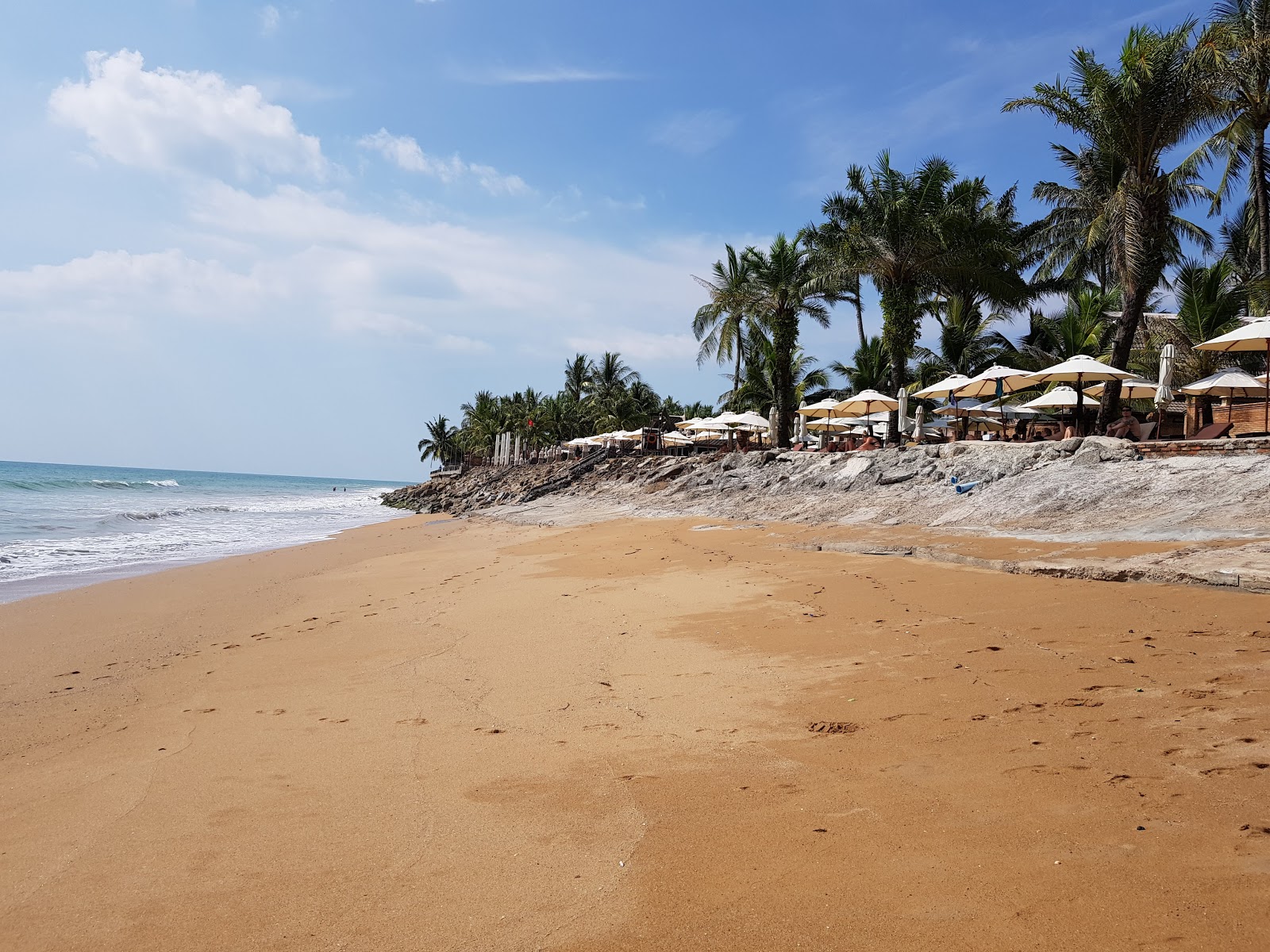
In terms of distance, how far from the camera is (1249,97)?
20547mm

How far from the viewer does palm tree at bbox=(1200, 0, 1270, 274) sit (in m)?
18.3

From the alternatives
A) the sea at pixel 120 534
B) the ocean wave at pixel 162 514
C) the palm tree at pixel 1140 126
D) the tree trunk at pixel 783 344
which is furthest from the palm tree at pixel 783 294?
the ocean wave at pixel 162 514

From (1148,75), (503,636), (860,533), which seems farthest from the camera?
(1148,75)

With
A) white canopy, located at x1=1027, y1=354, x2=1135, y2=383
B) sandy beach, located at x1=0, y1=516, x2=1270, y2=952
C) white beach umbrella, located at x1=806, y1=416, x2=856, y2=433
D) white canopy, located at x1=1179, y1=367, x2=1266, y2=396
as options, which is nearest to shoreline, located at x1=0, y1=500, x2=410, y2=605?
sandy beach, located at x1=0, y1=516, x2=1270, y2=952

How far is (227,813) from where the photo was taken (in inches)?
139

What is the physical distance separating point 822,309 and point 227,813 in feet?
99.9

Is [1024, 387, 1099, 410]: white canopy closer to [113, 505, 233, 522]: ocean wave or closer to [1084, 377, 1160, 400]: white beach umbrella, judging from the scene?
[1084, 377, 1160, 400]: white beach umbrella

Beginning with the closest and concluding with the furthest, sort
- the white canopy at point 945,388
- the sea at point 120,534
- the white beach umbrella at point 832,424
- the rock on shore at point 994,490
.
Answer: the rock on shore at point 994,490, the sea at point 120,534, the white canopy at point 945,388, the white beach umbrella at point 832,424

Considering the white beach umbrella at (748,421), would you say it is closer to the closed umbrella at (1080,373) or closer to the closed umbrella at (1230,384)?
the closed umbrella at (1080,373)

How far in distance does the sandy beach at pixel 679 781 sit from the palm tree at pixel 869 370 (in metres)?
30.2

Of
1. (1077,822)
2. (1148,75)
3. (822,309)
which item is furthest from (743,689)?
(822,309)

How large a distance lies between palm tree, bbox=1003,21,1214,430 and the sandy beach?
1313cm

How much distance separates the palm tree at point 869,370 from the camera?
35531mm

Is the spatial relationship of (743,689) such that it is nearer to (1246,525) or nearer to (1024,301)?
(1246,525)
